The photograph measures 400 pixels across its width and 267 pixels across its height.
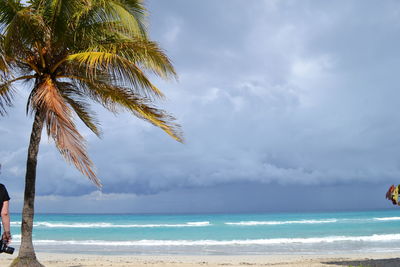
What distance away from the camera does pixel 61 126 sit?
775 centimetres

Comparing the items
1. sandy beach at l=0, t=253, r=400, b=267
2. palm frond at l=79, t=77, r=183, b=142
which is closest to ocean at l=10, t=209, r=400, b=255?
sandy beach at l=0, t=253, r=400, b=267

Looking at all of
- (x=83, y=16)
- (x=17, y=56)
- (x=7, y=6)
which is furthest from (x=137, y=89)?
(x=7, y=6)

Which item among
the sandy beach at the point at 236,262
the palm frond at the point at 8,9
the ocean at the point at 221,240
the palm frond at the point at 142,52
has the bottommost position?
the sandy beach at the point at 236,262

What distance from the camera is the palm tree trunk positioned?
8.41m

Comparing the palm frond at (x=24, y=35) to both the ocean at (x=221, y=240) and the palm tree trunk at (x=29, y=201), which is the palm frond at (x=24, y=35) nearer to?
the palm tree trunk at (x=29, y=201)

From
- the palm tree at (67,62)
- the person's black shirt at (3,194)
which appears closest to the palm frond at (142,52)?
Result: the palm tree at (67,62)

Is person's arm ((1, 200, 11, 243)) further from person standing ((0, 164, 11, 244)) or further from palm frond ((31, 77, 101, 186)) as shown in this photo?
palm frond ((31, 77, 101, 186))

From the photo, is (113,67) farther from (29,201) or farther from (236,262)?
(236,262)

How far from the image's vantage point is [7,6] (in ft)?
28.2

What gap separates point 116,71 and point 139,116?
1059 millimetres

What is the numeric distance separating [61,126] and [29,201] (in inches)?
74.9

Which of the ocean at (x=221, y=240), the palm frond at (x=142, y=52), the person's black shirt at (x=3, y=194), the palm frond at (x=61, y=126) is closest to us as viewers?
the person's black shirt at (x=3, y=194)

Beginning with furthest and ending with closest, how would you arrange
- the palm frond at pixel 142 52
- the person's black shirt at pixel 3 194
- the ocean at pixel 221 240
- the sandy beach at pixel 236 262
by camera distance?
the ocean at pixel 221 240
the sandy beach at pixel 236 262
the palm frond at pixel 142 52
the person's black shirt at pixel 3 194

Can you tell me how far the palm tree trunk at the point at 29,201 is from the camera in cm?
841
